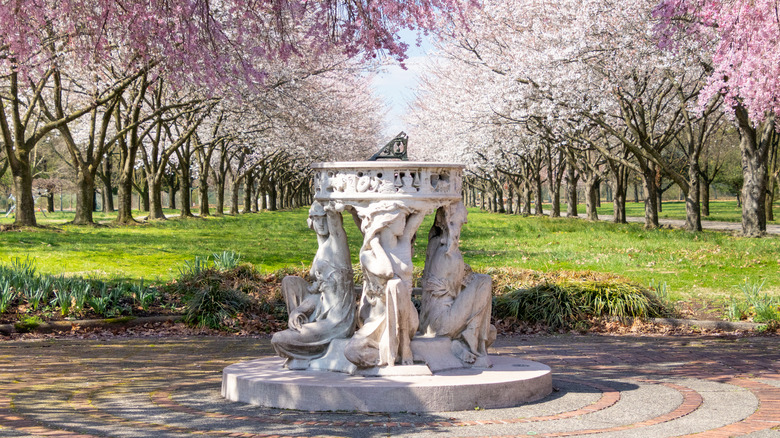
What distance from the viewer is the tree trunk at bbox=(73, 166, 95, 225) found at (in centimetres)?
2561

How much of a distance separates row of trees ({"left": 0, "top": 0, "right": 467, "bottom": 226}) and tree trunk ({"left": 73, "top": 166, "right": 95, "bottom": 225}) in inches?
1.8

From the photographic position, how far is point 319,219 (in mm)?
6590

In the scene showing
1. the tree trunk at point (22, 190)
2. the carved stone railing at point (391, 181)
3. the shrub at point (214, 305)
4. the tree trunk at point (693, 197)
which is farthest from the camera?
the tree trunk at point (693, 197)

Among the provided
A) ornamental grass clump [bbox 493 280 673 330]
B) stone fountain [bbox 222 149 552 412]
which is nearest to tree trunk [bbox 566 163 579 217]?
ornamental grass clump [bbox 493 280 673 330]

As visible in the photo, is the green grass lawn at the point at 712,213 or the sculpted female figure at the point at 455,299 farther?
the green grass lawn at the point at 712,213

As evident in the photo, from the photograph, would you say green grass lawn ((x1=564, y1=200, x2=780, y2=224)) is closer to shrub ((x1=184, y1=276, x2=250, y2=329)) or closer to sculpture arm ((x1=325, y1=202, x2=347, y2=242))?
shrub ((x1=184, y1=276, x2=250, y2=329))

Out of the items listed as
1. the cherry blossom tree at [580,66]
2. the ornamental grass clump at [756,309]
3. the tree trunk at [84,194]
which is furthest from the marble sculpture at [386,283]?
the tree trunk at [84,194]

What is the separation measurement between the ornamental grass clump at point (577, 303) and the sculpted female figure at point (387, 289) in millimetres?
4590

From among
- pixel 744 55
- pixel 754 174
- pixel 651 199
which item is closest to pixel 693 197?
pixel 754 174

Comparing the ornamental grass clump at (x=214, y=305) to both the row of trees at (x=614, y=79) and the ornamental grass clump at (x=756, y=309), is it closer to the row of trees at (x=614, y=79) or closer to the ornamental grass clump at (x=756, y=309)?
the ornamental grass clump at (x=756, y=309)

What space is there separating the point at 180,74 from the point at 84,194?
14.7 metres

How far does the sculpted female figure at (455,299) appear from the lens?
A: 21.1ft

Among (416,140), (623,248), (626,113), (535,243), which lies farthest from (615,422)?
(416,140)

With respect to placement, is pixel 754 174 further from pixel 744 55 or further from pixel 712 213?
pixel 712 213
